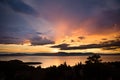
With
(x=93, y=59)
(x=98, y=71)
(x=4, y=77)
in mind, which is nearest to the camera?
(x=4, y=77)

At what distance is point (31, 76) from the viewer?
22.3 m

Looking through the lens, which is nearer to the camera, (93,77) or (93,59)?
(93,77)

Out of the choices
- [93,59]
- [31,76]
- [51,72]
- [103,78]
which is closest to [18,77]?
[31,76]

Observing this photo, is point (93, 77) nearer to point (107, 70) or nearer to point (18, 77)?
point (107, 70)

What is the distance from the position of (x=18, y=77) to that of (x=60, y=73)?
4207 millimetres

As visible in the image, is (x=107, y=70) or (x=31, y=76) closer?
(x=31, y=76)

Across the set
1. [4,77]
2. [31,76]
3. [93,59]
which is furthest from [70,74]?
[93,59]

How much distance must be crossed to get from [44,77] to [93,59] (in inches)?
742

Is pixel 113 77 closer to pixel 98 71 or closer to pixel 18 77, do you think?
pixel 98 71

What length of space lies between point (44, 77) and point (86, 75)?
4270 millimetres

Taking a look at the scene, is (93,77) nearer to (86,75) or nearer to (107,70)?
(86,75)

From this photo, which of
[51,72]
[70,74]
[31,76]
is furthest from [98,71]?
[31,76]

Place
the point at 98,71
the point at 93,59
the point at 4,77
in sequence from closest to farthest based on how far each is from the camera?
the point at 4,77, the point at 98,71, the point at 93,59

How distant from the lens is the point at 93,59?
3938 centimetres
